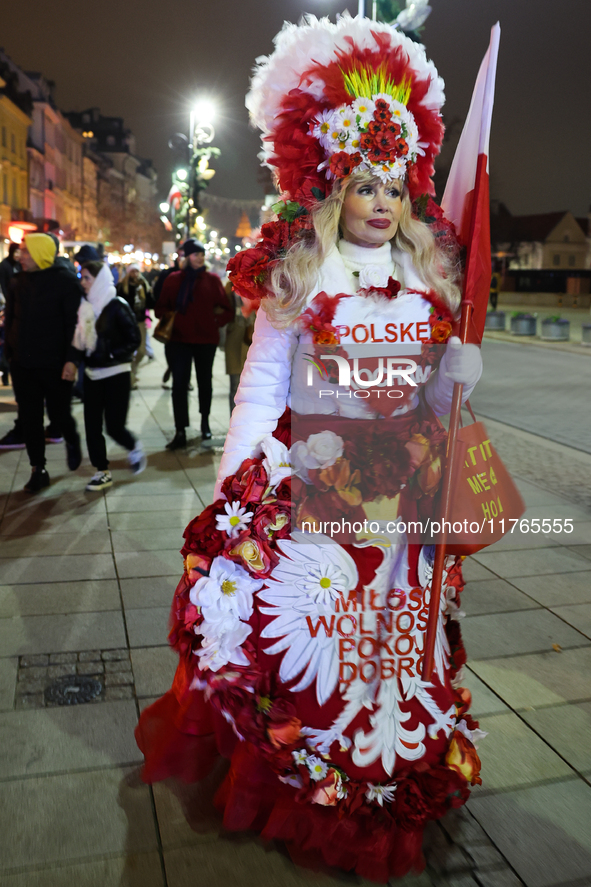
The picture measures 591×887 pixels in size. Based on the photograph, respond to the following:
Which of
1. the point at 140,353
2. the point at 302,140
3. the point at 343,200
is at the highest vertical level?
the point at 302,140

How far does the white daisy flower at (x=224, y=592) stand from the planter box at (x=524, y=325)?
23700mm

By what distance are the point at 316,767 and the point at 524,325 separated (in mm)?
23903

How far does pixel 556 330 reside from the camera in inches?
886

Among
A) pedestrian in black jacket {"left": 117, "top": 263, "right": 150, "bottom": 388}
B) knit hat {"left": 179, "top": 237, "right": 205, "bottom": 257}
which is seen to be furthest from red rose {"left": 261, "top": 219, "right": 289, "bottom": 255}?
pedestrian in black jacket {"left": 117, "top": 263, "right": 150, "bottom": 388}

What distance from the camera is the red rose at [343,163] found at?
2.57 m

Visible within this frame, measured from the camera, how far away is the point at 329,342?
2.52 m

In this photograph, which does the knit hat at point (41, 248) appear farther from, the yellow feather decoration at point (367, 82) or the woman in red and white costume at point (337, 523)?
the yellow feather decoration at point (367, 82)

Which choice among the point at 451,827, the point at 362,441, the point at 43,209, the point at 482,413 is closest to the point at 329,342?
the point at 362,441

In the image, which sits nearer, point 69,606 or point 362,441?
point 362,441

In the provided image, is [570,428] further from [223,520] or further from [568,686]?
[223,520]

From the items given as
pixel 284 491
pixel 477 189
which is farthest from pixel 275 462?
pixel 477 189

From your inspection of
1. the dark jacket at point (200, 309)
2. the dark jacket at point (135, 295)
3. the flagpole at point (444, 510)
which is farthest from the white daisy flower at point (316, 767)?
the dark jacket at point (135, 295)

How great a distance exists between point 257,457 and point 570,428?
24.6ft

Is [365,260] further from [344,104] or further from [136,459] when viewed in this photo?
[136,459]
